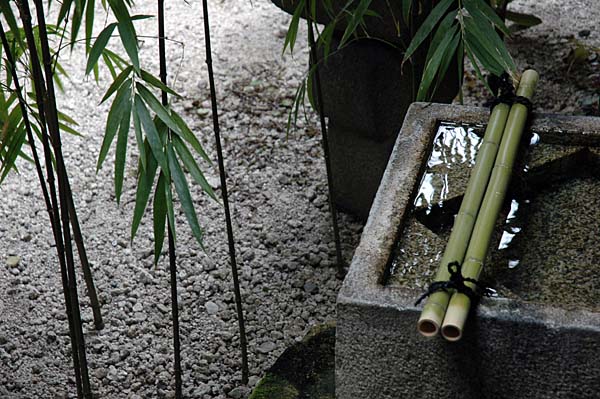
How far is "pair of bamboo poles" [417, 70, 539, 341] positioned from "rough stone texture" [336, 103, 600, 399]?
5 cm

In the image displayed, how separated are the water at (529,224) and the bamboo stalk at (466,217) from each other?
54mm

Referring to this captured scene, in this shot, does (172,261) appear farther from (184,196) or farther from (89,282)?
(89,282)

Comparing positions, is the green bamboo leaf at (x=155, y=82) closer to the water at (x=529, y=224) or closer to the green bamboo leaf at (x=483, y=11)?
the water at (x=529, y=224)

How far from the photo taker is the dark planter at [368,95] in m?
2.39

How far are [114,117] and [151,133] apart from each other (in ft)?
0.22

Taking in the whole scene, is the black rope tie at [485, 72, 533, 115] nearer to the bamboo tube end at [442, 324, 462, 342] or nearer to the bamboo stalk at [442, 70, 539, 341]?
the bamboo stalk at [442, 70, 539, 341]

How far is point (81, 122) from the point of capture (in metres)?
3.27

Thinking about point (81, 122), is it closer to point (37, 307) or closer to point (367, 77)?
point (37, 307)

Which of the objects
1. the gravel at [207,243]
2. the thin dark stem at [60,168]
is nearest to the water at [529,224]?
the thin dark stem at [60,168]

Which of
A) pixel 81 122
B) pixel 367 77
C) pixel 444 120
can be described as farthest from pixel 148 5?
pixel 444 120

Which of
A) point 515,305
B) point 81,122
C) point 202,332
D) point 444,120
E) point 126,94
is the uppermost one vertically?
point 126,94

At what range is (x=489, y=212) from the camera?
4.79 feet

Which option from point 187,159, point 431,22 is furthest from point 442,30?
point 187,159

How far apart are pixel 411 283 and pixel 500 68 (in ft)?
1.75
